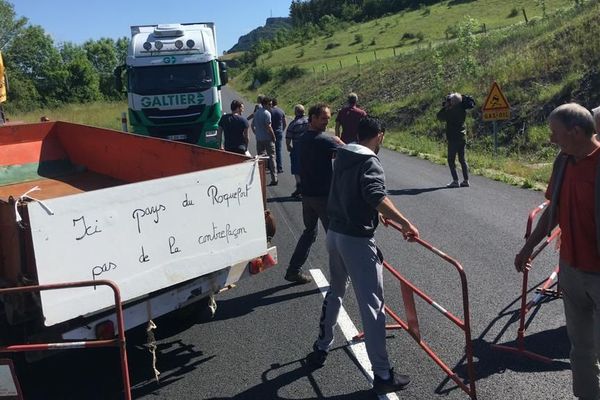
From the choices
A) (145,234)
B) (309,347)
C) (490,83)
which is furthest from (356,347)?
(490,83)

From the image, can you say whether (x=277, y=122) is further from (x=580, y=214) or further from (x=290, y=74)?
(x=290, y=74)

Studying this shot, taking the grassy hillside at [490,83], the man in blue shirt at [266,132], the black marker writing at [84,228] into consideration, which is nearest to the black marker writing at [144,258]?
the black marker writing at [84,228]

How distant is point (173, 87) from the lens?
46.9 feet

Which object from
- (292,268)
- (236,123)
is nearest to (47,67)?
(236,123)

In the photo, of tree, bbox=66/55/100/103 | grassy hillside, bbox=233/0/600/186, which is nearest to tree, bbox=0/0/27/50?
tree, bbox=66/55/100/103

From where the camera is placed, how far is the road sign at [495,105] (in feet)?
49.5

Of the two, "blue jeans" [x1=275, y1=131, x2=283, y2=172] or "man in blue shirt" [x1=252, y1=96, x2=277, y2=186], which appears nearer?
"man in blue shirt" [x1=252, y1=96, x2=277, y2=186]

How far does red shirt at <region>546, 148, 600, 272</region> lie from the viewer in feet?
11.4

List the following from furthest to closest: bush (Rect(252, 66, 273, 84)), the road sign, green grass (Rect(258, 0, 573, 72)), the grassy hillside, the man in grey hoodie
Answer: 1. bush (Rect(252, 66, 273, 84))
2. green grass (Rect(258, 0, 573, 72))
3. the grassy hillside
4. the road sign
5. the man in grey hoodie

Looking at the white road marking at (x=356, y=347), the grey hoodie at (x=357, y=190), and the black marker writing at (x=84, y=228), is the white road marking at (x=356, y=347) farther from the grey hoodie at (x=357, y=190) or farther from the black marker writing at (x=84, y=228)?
the black marker writing at (x=84, y=228)

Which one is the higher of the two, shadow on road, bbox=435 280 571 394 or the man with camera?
the man with camera

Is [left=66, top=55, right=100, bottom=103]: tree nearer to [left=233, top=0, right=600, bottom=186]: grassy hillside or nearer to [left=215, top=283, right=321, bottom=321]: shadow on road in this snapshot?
[left=233, top=0, right=600, bottom=186]: grassy hillside

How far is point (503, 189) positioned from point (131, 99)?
8899 millimetres

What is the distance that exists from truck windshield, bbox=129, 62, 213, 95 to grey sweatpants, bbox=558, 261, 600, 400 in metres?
11.9
